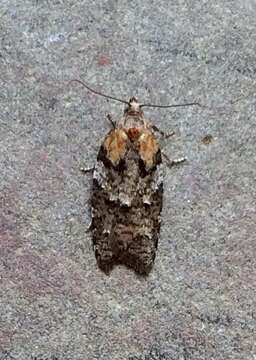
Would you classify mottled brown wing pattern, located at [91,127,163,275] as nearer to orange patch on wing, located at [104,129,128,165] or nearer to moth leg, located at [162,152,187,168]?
orange patch on wing, located at [104,129,128,165]

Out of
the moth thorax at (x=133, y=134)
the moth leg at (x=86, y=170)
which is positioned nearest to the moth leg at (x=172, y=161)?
the moth thorax at (x=133, y=134)

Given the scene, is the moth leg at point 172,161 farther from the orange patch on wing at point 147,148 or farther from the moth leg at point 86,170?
the moth leg at point 86,170

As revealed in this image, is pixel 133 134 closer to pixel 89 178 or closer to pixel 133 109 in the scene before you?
pixel 133 109

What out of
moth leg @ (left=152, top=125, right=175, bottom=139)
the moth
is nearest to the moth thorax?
the moth

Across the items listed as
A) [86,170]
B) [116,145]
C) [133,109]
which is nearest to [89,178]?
[86,170]

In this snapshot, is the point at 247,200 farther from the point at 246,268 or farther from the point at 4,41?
the point at 4,41

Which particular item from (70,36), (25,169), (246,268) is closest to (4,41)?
(70,36)
